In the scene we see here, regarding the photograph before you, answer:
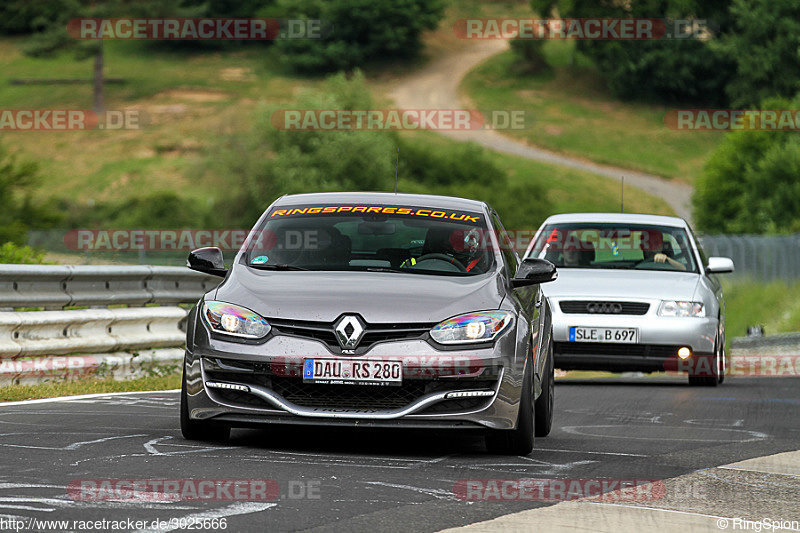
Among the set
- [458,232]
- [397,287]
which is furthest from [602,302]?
[397,287]

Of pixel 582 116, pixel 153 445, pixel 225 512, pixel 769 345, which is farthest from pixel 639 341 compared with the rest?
pixel 582 116

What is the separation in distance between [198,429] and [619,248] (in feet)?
26.8

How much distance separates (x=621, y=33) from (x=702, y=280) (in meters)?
99.4

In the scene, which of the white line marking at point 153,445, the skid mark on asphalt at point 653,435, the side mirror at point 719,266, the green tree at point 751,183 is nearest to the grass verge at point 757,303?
the side mirror at point 719,266

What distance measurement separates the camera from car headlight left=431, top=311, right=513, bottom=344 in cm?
805

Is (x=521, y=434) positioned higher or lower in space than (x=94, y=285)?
lower

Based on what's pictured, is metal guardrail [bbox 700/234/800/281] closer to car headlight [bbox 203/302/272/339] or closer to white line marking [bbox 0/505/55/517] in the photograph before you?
car headlight [bbox 203/302/272/339]

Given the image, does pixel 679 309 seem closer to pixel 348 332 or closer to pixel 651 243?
pixel 651 243

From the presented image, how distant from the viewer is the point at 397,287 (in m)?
8.38

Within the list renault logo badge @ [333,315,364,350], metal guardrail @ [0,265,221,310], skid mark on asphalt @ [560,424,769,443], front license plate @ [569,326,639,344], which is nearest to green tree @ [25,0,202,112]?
metal guardrail @ [0,265,221,310]

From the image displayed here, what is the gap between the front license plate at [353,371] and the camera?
7938 millimetres

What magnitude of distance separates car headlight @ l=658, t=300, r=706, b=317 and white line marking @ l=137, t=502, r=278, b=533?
8990mm

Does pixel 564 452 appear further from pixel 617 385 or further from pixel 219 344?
pixel 617 385

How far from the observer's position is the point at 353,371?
7.94 m
